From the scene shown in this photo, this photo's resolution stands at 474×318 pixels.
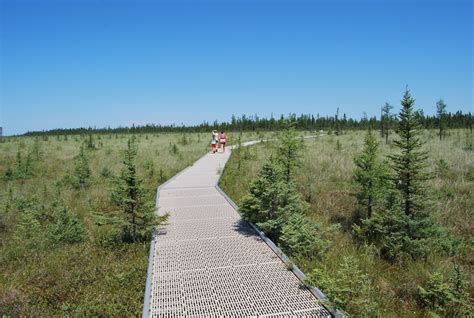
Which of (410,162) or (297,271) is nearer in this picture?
(297,271)

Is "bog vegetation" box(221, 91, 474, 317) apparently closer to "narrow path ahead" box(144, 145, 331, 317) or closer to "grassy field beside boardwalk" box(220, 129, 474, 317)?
"grassy field beside boardwalk" box(220, 129, 474, 317)

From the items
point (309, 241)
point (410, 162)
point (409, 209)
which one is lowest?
point (309, 241)

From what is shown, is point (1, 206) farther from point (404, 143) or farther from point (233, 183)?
point (404, 143)

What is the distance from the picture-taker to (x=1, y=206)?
10188 mm

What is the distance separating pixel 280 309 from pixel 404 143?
448 cm

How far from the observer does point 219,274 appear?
550 cm

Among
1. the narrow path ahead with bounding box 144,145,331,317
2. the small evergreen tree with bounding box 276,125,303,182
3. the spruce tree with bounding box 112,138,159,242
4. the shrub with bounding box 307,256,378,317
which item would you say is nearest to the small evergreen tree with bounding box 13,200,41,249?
the spruce tree with bounding box 112,138,159,242

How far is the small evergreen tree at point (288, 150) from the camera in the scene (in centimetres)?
930

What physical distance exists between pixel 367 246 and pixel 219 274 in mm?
3457

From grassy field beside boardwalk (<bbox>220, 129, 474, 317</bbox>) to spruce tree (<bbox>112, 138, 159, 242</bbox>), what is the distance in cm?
262

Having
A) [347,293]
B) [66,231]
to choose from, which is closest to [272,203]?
[347,293]

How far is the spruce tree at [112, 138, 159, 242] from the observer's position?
702 centimetres

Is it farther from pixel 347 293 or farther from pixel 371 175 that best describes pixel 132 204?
pixel 371 175

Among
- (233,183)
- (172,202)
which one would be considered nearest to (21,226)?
(172,202)
